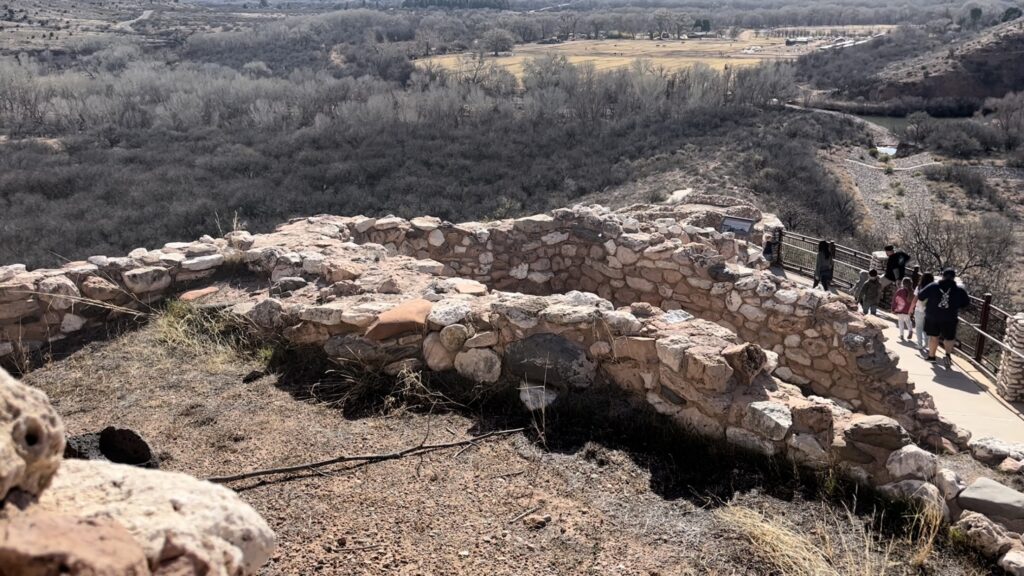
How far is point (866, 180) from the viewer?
1400 inches

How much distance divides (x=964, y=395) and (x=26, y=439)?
992 centimetres

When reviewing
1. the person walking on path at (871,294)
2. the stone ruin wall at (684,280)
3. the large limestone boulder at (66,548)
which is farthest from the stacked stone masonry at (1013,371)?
the large limestone boulder at (66,548)

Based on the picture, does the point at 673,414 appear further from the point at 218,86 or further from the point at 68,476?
the point at 218,86

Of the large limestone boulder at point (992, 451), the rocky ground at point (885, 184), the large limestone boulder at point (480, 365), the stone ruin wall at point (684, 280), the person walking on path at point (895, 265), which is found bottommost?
the rocky ground at point (885, 184)

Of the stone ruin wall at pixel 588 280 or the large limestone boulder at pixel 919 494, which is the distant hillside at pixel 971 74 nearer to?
the stone ruin wall at pixel 588 280

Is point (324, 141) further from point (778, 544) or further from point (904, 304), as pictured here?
point (778, 544)

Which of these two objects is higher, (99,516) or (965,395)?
(99,516)

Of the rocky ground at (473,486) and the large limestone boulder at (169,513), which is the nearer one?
the large limestone boulder at (169,513)

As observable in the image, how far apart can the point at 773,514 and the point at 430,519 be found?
1.97 m

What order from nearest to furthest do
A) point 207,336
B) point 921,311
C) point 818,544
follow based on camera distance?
point 818,544 < point 207,336 < point 921,311

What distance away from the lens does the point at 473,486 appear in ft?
Result: 13.7

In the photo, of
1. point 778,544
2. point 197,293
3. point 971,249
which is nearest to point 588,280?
point 197,293

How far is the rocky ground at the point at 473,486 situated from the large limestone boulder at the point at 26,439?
65.0 inches

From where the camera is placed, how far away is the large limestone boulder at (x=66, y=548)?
5.33 ft
